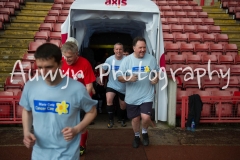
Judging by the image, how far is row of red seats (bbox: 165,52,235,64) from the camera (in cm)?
748

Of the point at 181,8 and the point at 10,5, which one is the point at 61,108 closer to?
the point at 10,5

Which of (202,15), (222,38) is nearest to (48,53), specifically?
(222,38)

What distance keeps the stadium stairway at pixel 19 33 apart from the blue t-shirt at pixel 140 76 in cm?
403

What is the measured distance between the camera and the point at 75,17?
5137mm

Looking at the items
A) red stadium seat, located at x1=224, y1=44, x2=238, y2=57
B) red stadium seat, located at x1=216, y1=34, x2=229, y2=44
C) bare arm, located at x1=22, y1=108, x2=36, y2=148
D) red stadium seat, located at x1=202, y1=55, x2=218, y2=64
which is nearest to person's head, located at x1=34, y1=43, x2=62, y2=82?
bare arm, located at x1=22, y1=108, x2=36, y2=148

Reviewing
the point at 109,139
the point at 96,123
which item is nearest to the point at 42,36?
the point at 96,123

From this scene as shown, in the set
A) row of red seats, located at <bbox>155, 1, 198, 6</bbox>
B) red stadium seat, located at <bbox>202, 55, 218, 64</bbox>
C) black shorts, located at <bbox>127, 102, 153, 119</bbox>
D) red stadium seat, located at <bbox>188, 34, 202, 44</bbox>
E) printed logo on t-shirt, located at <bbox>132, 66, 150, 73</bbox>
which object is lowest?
black shorts, located at <bbox>127, 102, 153, 119</bbox>

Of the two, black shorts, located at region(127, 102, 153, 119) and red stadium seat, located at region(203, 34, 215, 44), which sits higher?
red stadium seat, located at region(203, 34, 215, 44)

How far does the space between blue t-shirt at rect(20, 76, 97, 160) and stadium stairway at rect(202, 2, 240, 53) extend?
894cm

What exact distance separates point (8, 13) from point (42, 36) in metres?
2.82

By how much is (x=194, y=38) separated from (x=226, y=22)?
2996mm

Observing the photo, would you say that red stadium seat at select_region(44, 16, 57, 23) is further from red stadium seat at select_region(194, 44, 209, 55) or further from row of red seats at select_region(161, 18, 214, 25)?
red stadium seat at select_region(194, 44, 209, 55)

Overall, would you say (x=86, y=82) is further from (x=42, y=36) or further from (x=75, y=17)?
(x=42, y=36)

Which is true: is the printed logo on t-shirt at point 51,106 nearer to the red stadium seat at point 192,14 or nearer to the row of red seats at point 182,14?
the row of red seats at point 182,14
